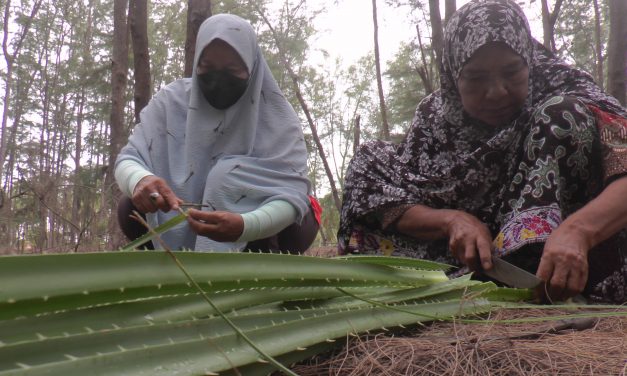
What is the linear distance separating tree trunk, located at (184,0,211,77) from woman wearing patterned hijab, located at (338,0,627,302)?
159cm

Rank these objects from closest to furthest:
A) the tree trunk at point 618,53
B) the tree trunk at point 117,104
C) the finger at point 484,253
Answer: the finger at point 484,253 → the tree trunk at point 618,53 → the tree trunk at point 117,104

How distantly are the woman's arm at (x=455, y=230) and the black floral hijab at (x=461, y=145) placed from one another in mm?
66

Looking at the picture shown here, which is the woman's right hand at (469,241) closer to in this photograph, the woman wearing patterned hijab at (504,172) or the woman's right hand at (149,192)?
the woman wearing patterned hijab at (504,172)

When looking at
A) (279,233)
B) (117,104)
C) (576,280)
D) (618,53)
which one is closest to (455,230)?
(576,280)

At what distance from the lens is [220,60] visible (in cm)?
191

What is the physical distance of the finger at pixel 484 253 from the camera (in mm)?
1296

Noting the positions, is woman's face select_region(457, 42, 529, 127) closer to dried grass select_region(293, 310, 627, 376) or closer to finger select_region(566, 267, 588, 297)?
finger select_region(566, 267, 588, 297)

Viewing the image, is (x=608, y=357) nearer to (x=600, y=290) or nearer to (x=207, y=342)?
(x=207, y=342)

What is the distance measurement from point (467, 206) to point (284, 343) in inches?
43.0

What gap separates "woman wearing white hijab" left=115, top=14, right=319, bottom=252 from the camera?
184 cm

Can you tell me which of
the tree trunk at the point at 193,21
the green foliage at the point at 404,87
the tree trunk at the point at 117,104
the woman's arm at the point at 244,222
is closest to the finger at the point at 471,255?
the woman's arm at the point at 244,222

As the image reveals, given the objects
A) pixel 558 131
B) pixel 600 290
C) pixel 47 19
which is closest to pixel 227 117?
pixel 558 131

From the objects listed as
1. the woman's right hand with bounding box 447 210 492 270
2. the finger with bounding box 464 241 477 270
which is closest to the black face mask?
the woman's right hand with bounding box 447 210 492 270

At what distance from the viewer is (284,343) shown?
2.45 feet
